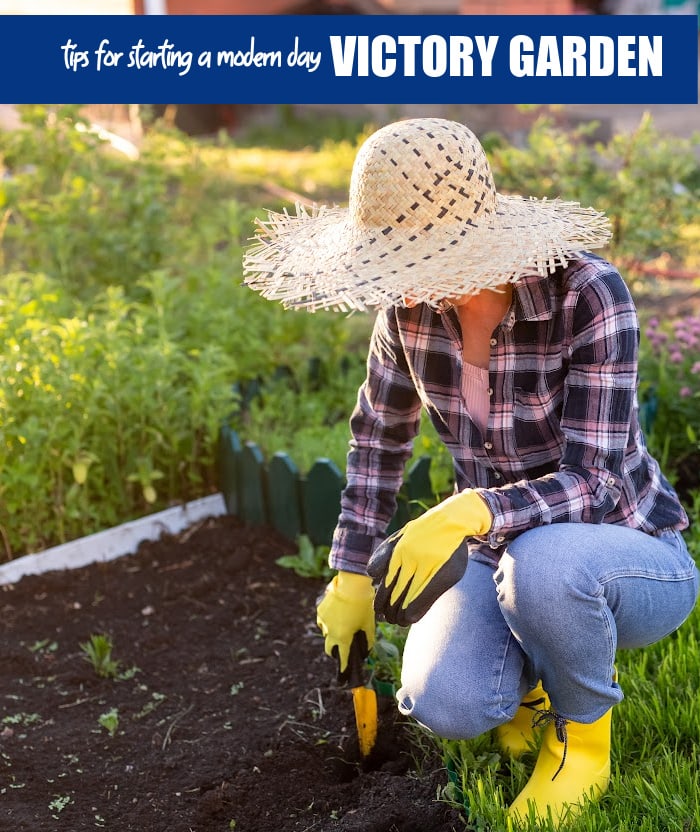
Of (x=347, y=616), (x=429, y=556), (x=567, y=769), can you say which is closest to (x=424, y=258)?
(x=429, y=556)

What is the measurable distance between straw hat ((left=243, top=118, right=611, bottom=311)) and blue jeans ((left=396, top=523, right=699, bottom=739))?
48cm

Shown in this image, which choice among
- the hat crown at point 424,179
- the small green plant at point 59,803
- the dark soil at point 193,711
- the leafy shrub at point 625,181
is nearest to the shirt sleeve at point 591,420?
the hat crown at point 424,179

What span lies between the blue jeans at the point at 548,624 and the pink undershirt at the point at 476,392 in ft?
0.90

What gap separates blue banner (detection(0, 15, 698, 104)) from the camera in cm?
376

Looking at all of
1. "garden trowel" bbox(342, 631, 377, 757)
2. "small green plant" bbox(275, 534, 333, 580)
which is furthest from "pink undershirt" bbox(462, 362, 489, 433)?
"small green plant" bbox(275, 534, 333, 580)

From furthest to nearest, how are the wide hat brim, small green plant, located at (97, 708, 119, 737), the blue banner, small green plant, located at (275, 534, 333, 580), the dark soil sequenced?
the blue banner
small green plant, located at (275, 534, 333, 580)
small green plant, located at (97, 708, 119, 737)
the dark soil
the wide hat brim

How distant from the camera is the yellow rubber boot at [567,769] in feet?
6.32

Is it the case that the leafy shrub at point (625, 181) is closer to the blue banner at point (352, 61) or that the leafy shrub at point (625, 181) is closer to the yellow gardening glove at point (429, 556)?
the blue banner at point (352, 61)

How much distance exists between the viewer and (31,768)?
89.7 inches

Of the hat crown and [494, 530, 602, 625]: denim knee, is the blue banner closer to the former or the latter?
the hat crown

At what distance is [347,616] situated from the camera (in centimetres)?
216

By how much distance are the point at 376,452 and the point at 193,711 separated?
0.81m

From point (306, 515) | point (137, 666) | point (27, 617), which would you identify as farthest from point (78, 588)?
point (306, 515)

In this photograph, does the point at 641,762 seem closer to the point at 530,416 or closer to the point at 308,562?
the point at 530,416
